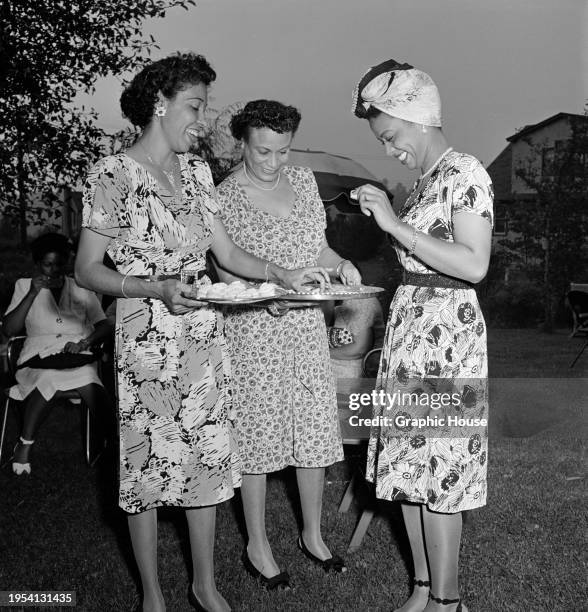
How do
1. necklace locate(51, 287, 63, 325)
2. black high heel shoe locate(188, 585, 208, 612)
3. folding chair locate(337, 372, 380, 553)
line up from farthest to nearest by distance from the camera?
necklace locate(51, 287, 63, 325)
folding chair locate(337, 372, 380, 553)
black high heel shoe locate(188, 585, 208, 612)

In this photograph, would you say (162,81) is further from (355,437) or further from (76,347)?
(76,347)

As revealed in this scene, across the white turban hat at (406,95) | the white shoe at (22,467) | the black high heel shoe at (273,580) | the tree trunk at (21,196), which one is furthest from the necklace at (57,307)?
the white turban hat at (406,95)

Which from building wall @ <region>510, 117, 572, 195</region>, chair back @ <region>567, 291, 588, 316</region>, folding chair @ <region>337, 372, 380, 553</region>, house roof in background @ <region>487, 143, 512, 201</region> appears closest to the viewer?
folding chair @ <region>337, 372, 380, 553</region>

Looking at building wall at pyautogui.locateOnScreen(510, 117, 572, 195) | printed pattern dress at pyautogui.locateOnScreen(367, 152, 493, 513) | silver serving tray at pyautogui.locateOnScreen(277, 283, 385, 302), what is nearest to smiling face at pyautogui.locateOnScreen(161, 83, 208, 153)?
silver serving tray at pyautogui.locateOnScreen(277, 283, 385, 302)

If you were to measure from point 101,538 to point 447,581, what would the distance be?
6.46 ft

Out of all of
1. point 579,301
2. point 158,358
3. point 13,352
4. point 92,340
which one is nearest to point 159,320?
point 158,358

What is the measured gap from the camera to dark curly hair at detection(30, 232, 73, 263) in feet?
17.6

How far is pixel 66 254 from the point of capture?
5457 millimetres

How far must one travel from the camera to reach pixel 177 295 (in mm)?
2361

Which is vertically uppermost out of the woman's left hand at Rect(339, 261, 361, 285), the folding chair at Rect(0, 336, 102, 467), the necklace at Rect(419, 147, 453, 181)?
the necklace at Rect(419, 147, 453, 181)

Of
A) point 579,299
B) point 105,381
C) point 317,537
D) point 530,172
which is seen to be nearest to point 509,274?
point 530,172

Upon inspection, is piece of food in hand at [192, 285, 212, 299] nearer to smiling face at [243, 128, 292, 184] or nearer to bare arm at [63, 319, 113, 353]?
smiling face at [243, 128, 292, 184]

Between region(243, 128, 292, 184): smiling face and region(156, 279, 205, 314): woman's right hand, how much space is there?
3.49ft

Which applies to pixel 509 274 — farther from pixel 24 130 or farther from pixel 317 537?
pixel 317 537
